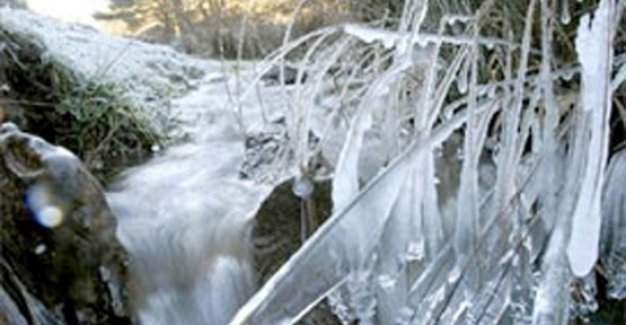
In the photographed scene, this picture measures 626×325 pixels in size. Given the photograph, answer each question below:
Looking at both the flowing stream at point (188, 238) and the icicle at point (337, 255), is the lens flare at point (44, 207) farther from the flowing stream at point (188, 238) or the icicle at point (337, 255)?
the icicle at point (337, 255)

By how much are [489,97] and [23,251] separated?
3.05 ft

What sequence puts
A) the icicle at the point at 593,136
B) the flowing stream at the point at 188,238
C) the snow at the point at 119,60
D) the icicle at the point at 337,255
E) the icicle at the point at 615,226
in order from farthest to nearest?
the snow at the point at 119,60 → the flowing stream at the point at 188,238 → the icicle at the point at 615,226 → the icicle at the point at 337,255 → the icicle at the point at 593,136

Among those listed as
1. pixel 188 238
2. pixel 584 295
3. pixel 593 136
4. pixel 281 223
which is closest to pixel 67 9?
pixel 188 238

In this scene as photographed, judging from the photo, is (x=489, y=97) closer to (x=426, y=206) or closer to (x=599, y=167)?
(x=426, y=206)

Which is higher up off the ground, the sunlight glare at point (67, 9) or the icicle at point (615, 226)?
the sunlight glare at point (67, 9)

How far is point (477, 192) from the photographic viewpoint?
96 centimetres

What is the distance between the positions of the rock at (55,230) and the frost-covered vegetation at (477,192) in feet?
1.72

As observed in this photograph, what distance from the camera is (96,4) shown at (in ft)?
16.2

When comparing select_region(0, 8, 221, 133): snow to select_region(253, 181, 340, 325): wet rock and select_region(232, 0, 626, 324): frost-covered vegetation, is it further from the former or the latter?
select_region(232, 0, 626, 324): frost-covered vegetation

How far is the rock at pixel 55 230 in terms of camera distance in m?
Result: 1.53

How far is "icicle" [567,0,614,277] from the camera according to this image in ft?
1.84

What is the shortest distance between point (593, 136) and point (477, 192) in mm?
366

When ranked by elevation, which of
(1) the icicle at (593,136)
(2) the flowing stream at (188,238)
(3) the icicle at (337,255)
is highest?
(1) the icicle at (593,136)

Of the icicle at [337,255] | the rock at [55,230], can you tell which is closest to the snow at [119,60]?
the rock at [55,230]
